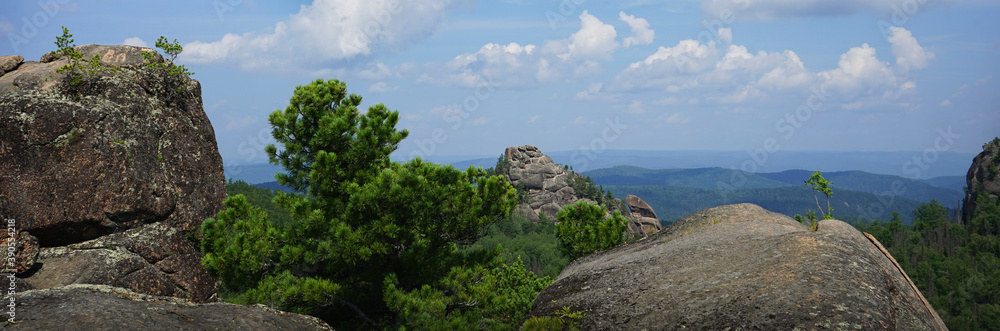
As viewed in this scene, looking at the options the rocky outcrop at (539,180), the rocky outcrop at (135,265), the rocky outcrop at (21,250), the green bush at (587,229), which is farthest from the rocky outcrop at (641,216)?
the rocky outcrop at (21,250)

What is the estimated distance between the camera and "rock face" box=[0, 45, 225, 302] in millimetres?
14320

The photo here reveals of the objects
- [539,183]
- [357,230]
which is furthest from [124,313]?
[539,183]

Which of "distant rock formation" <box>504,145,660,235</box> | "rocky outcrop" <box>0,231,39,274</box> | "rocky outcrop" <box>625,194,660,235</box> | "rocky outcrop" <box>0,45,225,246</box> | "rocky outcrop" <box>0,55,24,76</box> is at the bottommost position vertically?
"rocky outcrop" <box>625,194,660,235</box>

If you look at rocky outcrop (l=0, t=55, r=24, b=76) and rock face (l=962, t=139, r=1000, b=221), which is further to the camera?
rock face (l=962, t=139, r=1000, b=221)

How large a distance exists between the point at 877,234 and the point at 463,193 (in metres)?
159

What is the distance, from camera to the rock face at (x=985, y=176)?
139625mm

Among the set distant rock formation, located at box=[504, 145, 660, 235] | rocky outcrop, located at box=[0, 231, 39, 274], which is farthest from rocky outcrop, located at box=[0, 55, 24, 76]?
distant rock formation, located at box=[504, 145, 660, 235]

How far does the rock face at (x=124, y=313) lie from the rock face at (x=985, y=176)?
186m

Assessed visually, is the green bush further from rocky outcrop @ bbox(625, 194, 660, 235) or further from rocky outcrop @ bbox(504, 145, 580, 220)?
rocky outcrop @ bbox(504, 145, 580, 220)

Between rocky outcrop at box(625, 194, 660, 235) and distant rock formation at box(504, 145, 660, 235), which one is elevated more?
distant rock formation at box(504, 145, 660, 235)

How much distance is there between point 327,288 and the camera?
15.2 metres

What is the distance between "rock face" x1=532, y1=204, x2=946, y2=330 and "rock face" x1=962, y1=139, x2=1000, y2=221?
179m

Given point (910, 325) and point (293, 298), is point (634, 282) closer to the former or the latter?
point (910, 325)

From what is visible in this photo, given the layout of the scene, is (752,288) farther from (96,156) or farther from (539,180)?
(539,180)
